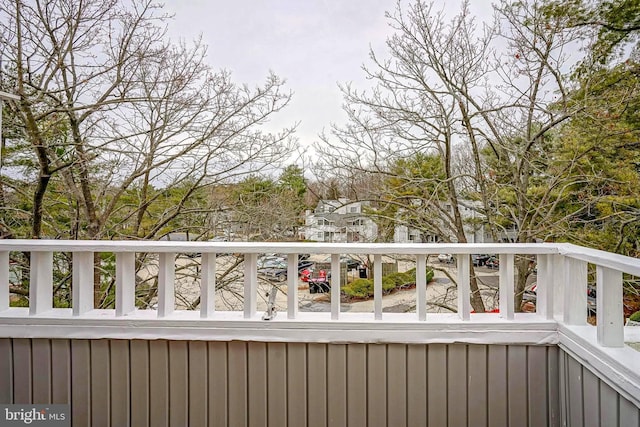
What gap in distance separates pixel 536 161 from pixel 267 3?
3.37 metres

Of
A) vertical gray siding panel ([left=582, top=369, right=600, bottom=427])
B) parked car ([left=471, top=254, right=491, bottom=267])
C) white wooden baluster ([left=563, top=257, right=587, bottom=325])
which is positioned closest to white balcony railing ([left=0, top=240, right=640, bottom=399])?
white wooden baluster ([left=563, top=257, right=587, bottom=325])

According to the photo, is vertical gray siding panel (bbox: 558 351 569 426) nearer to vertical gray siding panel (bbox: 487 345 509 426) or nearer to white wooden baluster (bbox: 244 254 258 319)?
vertical gray siding panel (bbox: 487 345 509 426)

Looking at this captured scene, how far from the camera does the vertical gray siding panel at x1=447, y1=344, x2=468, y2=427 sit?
1674 millimetres

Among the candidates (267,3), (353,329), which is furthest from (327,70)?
(353,329)

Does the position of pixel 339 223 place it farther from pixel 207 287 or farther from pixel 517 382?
pixel 517 382

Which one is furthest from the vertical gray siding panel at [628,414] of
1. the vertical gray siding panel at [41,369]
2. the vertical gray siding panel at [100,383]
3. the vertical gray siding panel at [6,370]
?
the vertical gray siding panel at [6,370]

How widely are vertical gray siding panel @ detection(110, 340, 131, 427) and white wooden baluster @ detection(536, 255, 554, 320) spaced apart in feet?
6.90

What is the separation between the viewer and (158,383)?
1.73m

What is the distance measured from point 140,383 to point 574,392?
204 cm

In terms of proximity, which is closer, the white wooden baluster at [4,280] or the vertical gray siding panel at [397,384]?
the vertical gray siding panel at [397,384]

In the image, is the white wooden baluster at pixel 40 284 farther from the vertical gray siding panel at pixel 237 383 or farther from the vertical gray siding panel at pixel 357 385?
the vertical gray siding panel at pixel 357 385

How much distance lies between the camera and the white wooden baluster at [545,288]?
1.72m

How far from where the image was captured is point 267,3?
3191mm

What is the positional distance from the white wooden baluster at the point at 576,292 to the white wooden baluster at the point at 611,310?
0.78 feet
